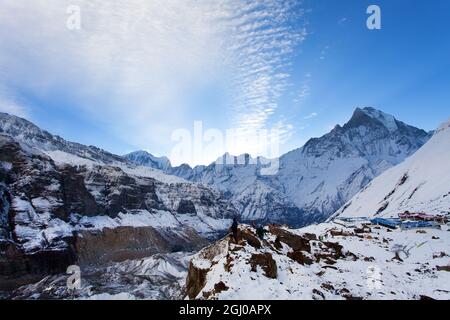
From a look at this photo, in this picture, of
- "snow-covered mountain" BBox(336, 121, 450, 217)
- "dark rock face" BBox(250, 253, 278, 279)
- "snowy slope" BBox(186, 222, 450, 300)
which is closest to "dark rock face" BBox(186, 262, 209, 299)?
"snowy slope" BBox(186, 222, 450, 300)

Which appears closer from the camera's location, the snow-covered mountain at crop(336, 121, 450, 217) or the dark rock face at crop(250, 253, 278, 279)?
the dark rock face at crop(250, 253, 278, 279)

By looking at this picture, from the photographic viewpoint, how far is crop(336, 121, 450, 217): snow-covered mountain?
320 ft

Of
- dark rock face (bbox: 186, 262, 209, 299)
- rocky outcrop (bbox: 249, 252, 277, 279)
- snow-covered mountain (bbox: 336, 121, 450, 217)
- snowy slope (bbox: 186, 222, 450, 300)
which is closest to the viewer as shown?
snowy slope (bbox: 186, 222, 450, 300)

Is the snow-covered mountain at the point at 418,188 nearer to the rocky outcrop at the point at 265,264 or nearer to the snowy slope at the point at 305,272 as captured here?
the snowy slope at the point at 305,272

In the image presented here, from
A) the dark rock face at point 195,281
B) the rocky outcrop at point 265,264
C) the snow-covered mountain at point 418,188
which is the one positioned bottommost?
the dark rock face at point 195,281

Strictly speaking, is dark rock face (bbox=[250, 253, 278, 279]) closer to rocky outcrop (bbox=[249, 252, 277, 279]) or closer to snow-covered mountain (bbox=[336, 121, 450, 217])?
rocky outcrop (bbox=[249, 252, 277, 279])

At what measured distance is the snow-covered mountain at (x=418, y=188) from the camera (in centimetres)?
9747

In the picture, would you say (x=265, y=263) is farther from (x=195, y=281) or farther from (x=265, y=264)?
(x=195, y=281)

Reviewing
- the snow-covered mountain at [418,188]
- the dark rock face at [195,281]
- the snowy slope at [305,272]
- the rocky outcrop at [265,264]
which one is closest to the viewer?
the snowy slope at [305,272]

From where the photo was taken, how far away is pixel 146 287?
186375mm

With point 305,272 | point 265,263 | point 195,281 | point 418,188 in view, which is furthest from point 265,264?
point 418,188

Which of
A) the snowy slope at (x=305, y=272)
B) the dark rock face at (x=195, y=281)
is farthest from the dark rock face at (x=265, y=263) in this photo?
the dark rock face at (x=195, y=281)

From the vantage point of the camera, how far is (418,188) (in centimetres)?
12325
